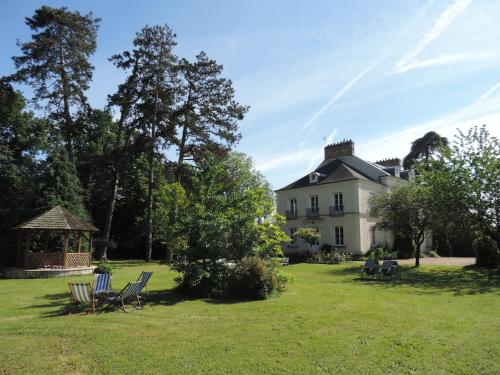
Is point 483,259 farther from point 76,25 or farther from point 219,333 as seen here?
point 76,25

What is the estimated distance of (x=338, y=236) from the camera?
112ft

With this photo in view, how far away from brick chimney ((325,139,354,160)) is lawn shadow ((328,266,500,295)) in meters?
17.9

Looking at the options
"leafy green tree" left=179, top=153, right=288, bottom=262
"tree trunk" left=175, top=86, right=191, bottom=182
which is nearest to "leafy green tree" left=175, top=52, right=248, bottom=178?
"tree trunk" left=175, top=86, right=191, bottom=182

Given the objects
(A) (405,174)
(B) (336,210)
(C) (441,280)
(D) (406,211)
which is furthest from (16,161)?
(A) (405,174)

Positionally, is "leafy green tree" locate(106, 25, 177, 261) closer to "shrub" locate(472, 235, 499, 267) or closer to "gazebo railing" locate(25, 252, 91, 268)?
"gazebo railing" locate(25, 252, 91, 268)

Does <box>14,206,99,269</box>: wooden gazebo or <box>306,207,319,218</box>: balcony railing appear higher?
<box>306,207,319,218</box>: balcony railing

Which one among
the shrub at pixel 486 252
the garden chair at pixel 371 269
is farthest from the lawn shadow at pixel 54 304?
the shrub at pixel 486 252

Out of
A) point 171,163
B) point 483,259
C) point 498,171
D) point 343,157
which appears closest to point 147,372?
point 498,171

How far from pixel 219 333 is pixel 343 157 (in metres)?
33.9

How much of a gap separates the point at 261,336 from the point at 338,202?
28.2 meters

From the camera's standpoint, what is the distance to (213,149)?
31250 mm

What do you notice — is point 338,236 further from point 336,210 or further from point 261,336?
point 261,336

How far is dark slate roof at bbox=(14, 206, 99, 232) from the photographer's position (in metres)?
20.6

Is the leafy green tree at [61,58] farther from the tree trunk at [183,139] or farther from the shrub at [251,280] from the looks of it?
the shrub at [251,280]
